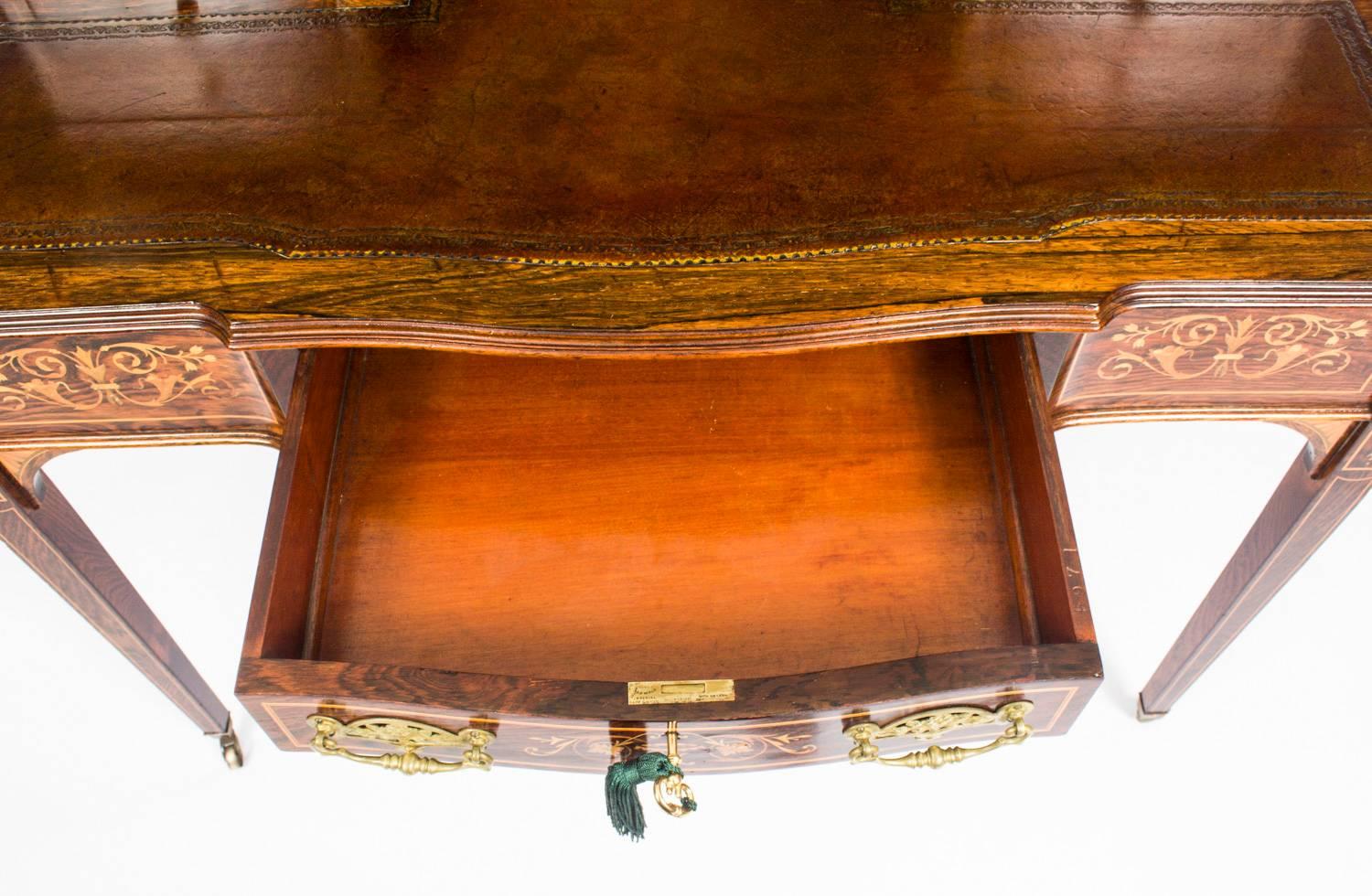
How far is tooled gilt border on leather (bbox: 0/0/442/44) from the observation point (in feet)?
3.06

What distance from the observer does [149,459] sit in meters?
1.59

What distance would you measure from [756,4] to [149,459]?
102 centimetres

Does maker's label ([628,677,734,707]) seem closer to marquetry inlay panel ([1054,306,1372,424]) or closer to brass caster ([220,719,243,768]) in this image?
marquetry inlay panel ([1054,306,1372,424])

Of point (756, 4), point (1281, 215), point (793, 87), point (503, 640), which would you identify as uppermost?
point (756, 4)

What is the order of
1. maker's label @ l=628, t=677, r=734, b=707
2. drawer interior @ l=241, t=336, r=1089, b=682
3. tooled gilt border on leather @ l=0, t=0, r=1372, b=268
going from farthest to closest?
1. drawer interior @ l=241, t=336, r=1089, b=682
2. maker's label @ l=628, t=677, r=734, b=707
3. tooled gilt border on leather @ l=0, t=0, r=1372, b=268

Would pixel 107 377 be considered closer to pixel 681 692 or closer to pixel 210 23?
pixel 210 23

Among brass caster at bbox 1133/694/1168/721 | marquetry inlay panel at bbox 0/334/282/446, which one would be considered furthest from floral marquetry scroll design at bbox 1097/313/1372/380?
marquetry inlay panel at bbox 0/334/282/446

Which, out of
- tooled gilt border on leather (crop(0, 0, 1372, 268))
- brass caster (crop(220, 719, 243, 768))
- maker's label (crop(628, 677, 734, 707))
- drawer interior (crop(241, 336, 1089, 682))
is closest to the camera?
tooled gilt border on leather (crop(0, 0, 1372, 268))

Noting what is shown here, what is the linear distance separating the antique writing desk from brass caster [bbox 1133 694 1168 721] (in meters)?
0.25

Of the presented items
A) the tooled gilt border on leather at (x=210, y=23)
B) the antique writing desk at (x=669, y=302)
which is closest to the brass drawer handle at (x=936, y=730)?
the antique writing desk at (x=669, y=302)

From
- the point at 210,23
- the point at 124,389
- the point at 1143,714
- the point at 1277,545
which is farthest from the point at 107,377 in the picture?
the point at 1143,714

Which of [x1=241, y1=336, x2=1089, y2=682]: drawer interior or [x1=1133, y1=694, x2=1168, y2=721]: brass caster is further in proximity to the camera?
[x1=1133, y1=694, x2=1168, y2=721]: brass caster

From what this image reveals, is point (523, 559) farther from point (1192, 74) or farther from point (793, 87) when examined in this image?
point (1192, 74)

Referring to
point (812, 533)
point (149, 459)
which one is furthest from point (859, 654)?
point (149, 459)
